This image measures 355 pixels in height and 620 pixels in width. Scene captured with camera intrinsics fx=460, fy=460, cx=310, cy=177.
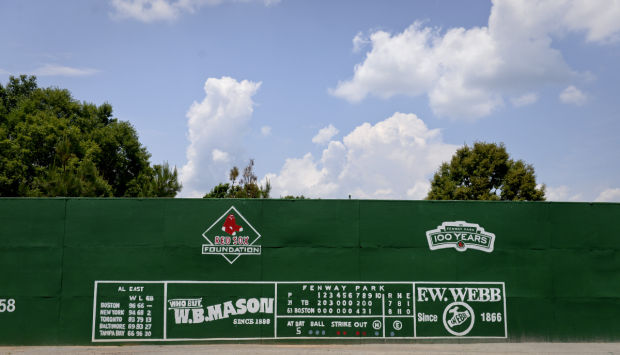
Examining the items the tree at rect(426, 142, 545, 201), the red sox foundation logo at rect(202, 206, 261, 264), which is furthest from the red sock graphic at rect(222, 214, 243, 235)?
the tree at rect(426, 142, 545, 201)

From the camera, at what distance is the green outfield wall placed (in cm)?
1047

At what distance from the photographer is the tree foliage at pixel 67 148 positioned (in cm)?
3531

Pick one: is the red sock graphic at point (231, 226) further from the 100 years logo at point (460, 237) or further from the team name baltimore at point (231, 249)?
the 100 years logo at point (460, 237)

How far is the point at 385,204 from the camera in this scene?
10.9 m

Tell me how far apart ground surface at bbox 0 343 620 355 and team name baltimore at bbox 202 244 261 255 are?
2069 millimetres

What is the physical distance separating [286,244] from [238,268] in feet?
4.05

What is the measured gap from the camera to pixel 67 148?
35969 mm

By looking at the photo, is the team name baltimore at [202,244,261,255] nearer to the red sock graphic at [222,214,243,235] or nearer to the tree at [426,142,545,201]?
the red sock graphic at [222,214,243,235]

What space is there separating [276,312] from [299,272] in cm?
104

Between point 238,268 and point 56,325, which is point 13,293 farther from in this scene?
point 238,268

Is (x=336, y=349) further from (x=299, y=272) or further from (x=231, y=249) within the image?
(x=231, y=249)

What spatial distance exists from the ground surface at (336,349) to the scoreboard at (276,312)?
0.24 metres

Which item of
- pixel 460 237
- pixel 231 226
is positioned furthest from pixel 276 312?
pixel 460 237

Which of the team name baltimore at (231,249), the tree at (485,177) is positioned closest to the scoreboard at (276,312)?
the team name baltimore at (231,249)
